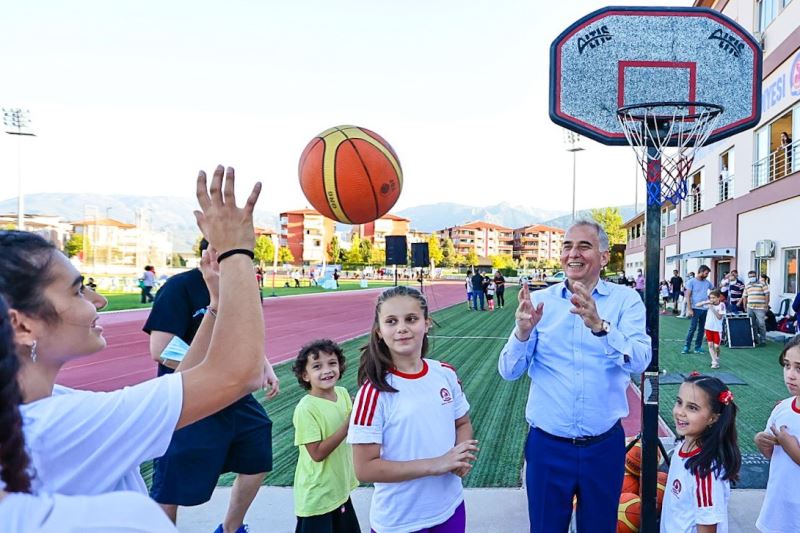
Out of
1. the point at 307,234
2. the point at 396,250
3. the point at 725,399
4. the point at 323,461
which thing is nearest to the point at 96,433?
the point at 323,461

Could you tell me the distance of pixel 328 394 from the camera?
309cm

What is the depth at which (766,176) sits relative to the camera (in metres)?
14.8

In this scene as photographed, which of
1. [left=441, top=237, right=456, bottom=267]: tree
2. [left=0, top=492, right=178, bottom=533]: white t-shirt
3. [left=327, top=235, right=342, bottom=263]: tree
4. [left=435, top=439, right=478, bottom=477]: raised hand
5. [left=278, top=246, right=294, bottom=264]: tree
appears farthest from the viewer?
[left=441, top=237, right=456, bottom=267]: tree

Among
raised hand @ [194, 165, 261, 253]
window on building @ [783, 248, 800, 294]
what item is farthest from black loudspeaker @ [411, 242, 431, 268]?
raised hand @ [194, 165, 261, 253]

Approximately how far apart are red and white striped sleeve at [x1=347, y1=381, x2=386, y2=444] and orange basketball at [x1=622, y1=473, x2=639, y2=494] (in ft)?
6.87

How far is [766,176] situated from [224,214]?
17.4 m

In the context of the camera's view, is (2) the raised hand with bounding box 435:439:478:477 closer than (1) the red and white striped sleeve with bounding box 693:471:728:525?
Yes

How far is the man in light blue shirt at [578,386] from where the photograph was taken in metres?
2.52

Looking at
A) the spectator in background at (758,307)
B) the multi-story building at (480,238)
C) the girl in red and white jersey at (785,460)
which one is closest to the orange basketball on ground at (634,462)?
the girl in red and white jersey at (785,460)

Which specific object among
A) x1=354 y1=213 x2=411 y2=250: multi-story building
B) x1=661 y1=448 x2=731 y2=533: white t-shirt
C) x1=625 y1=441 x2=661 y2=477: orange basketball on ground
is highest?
x1=354 y1=213 x2=411 y2=250: multi-story building

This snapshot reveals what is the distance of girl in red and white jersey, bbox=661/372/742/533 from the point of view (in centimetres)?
251

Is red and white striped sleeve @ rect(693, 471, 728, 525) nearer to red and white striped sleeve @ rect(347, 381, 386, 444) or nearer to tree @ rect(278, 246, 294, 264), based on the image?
red and white striped sleeve @ rect(347, 381, 386, 444)

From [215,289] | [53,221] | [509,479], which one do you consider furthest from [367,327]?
[53,221]

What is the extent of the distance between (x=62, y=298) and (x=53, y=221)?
11408cm
